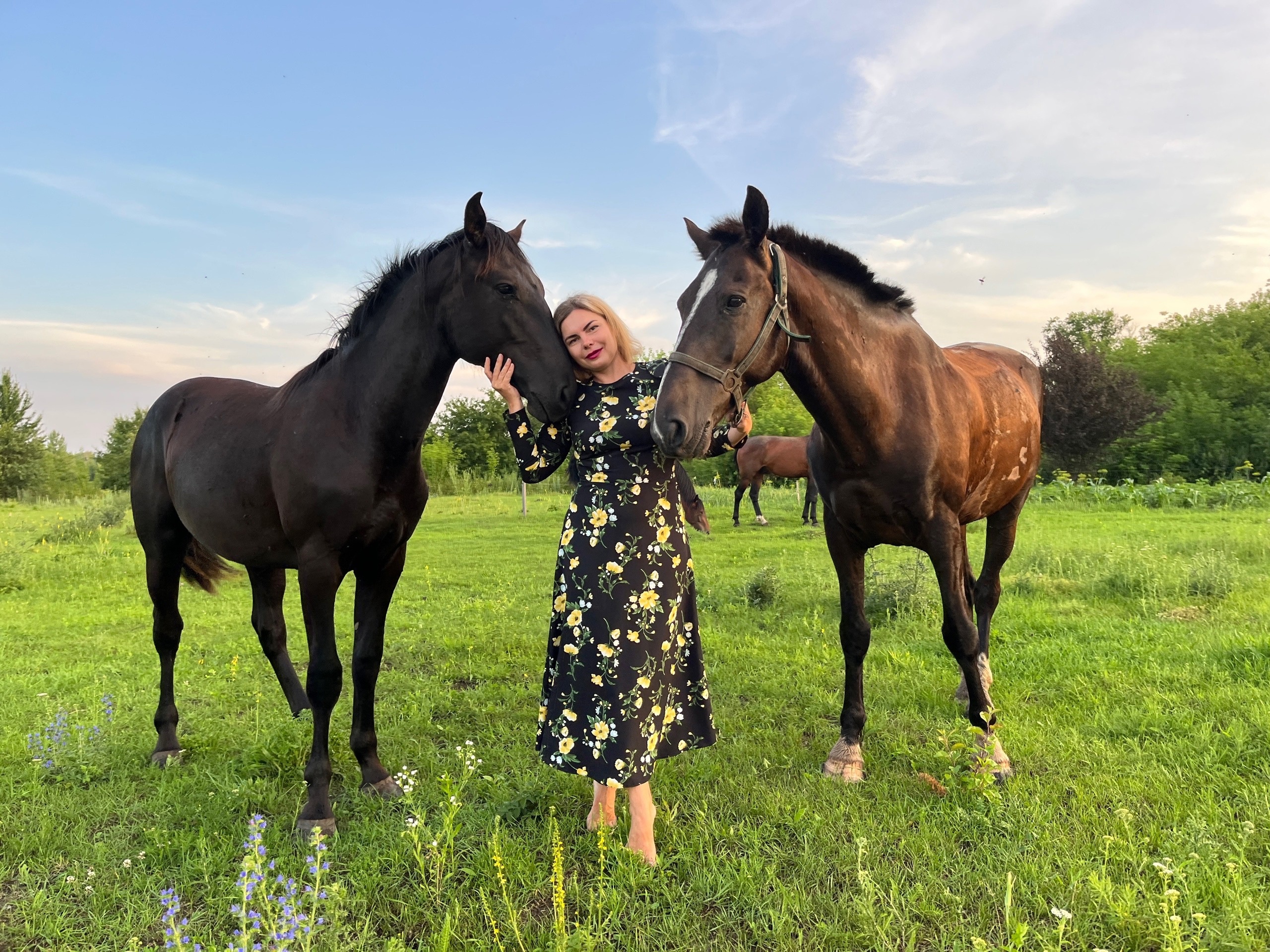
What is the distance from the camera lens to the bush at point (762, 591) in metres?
6.81

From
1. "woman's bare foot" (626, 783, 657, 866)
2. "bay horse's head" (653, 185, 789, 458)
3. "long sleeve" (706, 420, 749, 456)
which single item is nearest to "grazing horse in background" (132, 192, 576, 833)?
"bay horse's head" (653, 185, 789, 458)

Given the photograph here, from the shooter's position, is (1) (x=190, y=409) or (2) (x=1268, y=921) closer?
(2) (x=1268, y=921)

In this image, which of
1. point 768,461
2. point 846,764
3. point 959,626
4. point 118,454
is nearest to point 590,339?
point 959,626

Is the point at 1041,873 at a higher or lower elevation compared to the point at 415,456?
lower

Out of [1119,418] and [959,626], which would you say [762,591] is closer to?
[959,626]

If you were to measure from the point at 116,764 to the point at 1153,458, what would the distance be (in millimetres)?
29266

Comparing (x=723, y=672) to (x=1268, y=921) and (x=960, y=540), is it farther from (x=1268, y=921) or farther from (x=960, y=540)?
(x=1268, y=921)

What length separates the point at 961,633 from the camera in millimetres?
3307

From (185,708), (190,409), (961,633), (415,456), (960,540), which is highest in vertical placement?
(190,409)

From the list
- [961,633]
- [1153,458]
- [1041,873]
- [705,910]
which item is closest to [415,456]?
[705,910]

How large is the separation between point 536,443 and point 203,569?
3.14 m

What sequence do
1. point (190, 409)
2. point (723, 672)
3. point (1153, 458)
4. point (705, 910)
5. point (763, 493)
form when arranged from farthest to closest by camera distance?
1. point (1153, 458)
2. point (763, 493)
3. point (723, 672)
4. point (190, 409)
5. point (705, 910)

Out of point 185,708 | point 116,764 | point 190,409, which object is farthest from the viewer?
point 185,708

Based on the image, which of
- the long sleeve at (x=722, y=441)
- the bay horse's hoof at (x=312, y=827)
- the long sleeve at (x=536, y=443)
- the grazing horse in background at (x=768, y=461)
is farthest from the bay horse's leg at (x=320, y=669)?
the grazing horse in background at (x=768, y=461)
